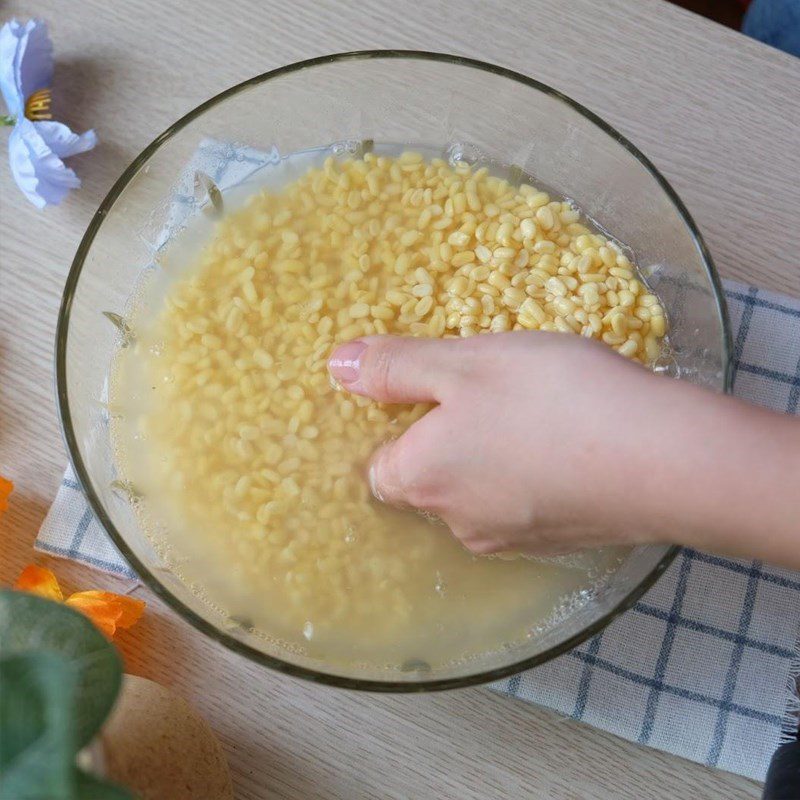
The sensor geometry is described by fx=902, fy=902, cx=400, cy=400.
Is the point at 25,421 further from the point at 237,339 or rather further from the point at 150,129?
the point at 150,129

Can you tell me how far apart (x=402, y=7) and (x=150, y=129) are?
338mm

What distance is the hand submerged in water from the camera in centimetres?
64

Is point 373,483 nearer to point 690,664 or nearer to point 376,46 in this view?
point 690,664

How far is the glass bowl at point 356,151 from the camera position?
0.85 m

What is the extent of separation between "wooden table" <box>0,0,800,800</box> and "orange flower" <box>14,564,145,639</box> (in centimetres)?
2

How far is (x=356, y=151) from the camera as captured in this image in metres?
1.03

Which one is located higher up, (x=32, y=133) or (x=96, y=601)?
(x=32, y=133)

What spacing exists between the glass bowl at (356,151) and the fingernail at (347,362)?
9.6 inches

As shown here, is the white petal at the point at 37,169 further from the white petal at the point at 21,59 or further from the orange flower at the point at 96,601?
the orange flower at the point at 96,601

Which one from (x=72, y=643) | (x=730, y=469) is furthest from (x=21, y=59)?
(x=730, y=469)

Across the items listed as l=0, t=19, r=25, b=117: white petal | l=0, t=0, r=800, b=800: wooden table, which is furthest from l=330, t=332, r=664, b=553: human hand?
l=0, t=19, r=25, b=117: white petal

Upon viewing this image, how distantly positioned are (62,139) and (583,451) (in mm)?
704

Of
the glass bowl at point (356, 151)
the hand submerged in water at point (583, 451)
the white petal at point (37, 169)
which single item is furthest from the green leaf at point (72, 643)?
the white petal at point (37, 169)

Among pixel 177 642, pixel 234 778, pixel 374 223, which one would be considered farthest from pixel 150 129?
pixel 234 778
